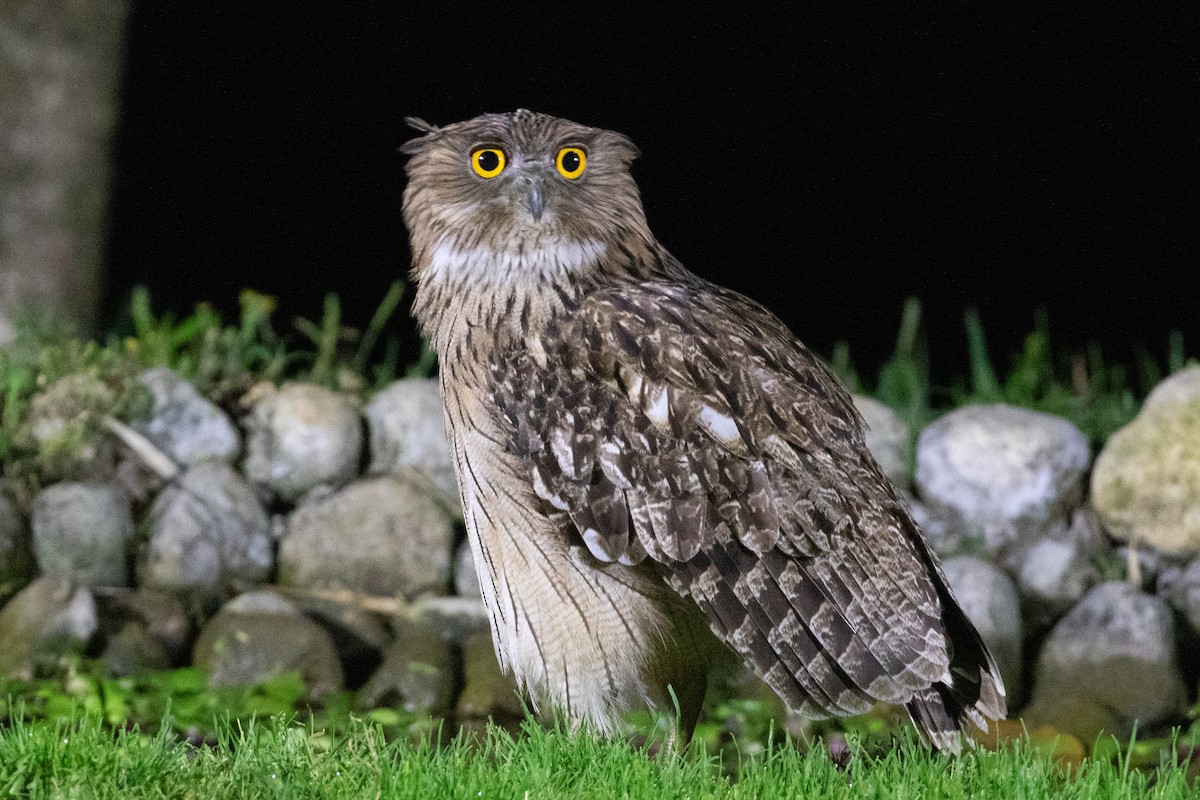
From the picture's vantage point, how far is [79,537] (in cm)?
516

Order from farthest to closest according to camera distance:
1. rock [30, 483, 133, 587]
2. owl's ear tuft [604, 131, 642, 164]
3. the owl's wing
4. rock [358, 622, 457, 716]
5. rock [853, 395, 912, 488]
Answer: rock [853, 395, 912, 488] < rock [30, 483, 133, 587] < rock [358, 622, 457, 716] < owl's ear tuft [604, 131, 642, 164] < the owl's wing

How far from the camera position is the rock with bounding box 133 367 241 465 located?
5.52 m

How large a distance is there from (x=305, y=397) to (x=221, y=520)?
1.99 ft

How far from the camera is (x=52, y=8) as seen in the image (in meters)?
5.94

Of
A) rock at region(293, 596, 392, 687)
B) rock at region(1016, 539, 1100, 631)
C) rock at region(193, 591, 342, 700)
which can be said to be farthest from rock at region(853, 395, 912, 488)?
rock at region(193, 591, 342, 700)

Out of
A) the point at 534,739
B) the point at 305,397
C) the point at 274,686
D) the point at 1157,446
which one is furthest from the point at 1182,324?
the point at 534,739

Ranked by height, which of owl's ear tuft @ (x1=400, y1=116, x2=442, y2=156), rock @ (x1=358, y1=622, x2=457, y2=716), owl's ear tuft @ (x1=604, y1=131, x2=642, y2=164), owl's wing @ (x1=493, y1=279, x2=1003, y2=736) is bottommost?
rock @ (x1=358, y1=622, x2=457, y2=716)

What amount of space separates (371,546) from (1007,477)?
2198 mm

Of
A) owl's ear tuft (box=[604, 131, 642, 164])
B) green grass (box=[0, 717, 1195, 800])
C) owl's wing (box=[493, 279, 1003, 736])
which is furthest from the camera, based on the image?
owl's ear tuft (box=[604, 131, 642, 164])

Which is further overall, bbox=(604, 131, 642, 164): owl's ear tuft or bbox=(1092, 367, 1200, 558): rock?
bbox=(1092, 367, 1200, 558): rock

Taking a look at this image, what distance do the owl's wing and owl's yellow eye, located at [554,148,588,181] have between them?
1.00 feet

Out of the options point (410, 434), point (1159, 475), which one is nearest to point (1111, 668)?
point (1159, 475)

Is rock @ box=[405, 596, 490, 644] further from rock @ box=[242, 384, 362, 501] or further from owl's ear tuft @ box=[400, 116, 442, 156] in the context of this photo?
owl's ear tuft @ box=[400, 116, 442, 156]

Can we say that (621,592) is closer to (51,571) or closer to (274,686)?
(274,686)
